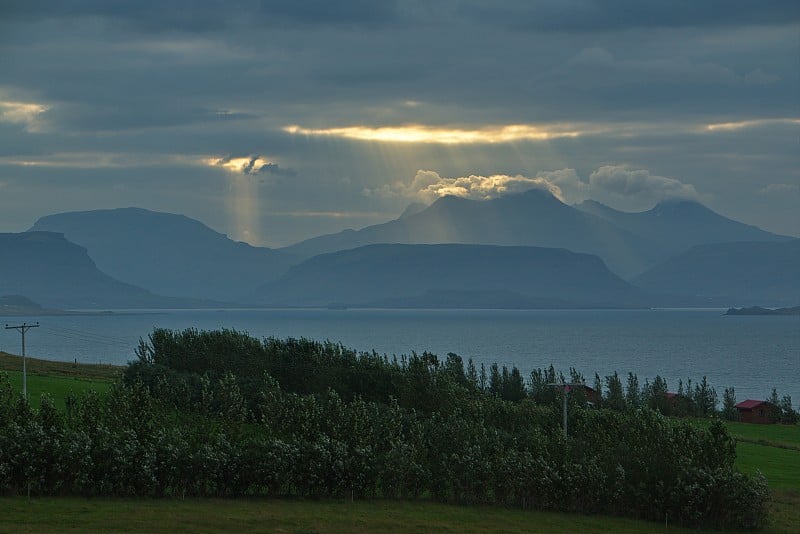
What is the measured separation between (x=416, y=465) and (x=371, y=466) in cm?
295

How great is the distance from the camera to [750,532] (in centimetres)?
6506

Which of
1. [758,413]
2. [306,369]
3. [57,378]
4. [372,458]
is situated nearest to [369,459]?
[372,458]

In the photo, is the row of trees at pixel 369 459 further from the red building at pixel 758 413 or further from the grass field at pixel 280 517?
the red building at pixel 758 413

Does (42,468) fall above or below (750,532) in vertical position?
above

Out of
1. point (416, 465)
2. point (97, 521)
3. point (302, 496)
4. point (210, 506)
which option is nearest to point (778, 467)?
point (416, 465)

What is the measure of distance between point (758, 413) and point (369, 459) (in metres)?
92.5

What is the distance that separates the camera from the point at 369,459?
2625 inches

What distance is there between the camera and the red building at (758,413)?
14188cm

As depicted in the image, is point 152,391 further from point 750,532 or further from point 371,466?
point 750,532

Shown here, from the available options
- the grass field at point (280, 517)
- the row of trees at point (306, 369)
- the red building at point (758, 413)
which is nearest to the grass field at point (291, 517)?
the grass field at point (280, 517)

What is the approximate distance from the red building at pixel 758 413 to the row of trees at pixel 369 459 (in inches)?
2918

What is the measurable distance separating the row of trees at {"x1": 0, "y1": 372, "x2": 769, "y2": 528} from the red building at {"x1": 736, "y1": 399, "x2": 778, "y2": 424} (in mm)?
74129

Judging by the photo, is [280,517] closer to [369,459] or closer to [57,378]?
[369,459]

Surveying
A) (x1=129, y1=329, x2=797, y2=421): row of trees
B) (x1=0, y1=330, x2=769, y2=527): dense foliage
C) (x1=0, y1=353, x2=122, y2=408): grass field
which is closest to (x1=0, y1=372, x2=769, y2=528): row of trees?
(x1=0, y1=330, x2=769, y2=527): dense foliage
